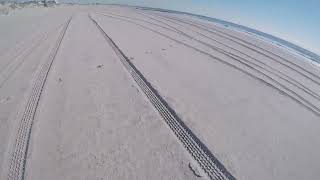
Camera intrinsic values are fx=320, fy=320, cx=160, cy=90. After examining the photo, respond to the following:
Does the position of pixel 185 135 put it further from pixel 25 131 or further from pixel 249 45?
pixel 249 45

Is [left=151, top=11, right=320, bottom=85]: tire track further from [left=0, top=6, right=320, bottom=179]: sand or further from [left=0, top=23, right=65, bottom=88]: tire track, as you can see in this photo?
[left=0, top=23, right=65, bottom=88]: tire track

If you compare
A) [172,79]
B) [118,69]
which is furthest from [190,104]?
[118,69]

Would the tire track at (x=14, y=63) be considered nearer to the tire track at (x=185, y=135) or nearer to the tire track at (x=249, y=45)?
the tire track at (x=185, y=135)

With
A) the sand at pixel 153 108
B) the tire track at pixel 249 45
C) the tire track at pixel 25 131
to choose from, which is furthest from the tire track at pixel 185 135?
the tire track at pixel 249 45

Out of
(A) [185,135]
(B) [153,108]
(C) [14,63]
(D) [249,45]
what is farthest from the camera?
(D) [249,45]

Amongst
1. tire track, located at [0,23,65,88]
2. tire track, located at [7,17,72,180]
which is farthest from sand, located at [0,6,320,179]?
tire track, located at [7,17,72,180]

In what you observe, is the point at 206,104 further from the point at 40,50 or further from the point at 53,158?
the point at 40,50

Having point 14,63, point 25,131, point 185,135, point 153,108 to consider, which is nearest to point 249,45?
point 153,108
